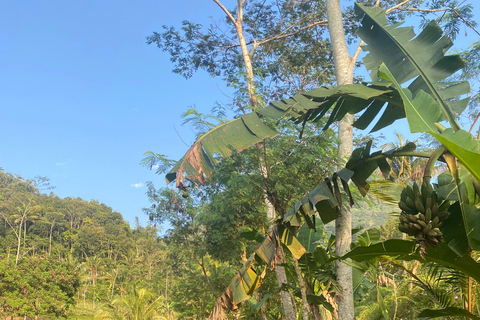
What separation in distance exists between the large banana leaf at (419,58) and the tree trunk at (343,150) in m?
1.54

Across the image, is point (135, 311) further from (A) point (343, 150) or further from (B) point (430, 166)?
(B) point (430, 166)

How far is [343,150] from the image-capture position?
4832 mm

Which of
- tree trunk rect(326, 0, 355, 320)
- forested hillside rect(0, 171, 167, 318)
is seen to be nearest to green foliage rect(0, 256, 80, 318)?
forested hillside rect(0, 171, 167, 318)

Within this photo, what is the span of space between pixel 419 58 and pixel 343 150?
1.92 metres

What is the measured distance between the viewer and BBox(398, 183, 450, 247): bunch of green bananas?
2092 mm

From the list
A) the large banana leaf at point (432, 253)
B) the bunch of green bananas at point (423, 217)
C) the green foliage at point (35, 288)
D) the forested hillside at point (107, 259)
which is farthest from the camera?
the green foliage at point (35, 288)

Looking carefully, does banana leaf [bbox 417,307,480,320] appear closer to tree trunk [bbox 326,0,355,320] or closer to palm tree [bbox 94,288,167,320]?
tree trunk [bbox 326,0,355,320]

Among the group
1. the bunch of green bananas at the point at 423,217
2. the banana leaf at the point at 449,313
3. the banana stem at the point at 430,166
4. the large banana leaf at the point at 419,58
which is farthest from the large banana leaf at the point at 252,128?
the banana leaf at the point at 449,313

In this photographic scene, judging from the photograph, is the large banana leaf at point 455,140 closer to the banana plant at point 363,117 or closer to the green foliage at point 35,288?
the banana plant at point 363,117

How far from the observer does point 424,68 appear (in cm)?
304

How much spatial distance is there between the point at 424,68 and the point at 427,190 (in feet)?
4.58

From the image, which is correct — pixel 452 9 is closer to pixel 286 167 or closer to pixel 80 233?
pixel 286 167

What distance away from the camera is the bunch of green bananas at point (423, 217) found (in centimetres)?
209

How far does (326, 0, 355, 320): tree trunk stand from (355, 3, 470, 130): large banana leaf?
1.54m
